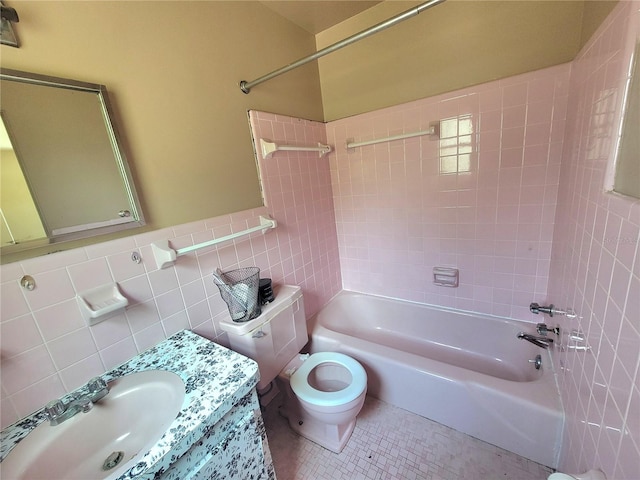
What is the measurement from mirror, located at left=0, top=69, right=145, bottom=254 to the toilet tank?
658 millimetres

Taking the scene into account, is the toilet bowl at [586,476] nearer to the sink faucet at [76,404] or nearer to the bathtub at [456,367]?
the bathtub at [456,367]

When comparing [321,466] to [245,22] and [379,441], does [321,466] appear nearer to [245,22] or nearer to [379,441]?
[379,441]

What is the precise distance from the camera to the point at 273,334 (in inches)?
51.3

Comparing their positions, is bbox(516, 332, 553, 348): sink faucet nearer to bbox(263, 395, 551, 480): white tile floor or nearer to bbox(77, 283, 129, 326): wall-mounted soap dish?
bbox(263, 395, 551, 480): white tile floor

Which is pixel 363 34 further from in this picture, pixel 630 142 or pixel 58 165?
pixel 58 165

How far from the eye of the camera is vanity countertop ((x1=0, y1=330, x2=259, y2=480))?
25.4 inches

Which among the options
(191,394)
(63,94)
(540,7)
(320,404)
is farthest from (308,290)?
(540,7)

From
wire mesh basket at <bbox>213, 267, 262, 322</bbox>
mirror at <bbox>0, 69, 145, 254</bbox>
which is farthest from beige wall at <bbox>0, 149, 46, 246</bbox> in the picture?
wire mesh basket at <bbox>213, 267, 262, 322</bbox>

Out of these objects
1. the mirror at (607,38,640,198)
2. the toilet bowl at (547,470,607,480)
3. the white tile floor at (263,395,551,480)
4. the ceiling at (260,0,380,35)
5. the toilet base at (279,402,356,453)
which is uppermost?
the ceiling at (260,0,380,35)

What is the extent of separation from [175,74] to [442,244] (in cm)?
181

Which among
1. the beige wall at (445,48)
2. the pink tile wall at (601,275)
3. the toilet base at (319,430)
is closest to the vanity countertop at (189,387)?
the toilet base at (319,430)

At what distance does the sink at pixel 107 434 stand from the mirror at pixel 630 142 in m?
1.34

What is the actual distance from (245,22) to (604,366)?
202 cm

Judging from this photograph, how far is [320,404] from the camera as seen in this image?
47.7 inches
